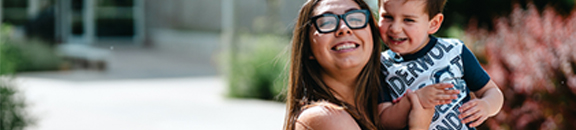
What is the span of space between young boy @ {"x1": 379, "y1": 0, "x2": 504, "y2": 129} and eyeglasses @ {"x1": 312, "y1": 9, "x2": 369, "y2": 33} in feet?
0.32

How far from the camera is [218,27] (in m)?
17.2

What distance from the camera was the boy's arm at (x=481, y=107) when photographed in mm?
1958

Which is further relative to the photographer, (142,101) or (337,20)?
(142,101)

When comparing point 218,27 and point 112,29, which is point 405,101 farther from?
point 112,29

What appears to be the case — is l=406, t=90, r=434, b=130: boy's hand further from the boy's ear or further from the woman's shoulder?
the boy's ear

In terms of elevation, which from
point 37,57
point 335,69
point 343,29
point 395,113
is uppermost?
point 343,29

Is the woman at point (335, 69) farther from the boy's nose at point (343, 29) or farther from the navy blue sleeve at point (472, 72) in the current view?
the navy blue sleeve at point (472, 72)

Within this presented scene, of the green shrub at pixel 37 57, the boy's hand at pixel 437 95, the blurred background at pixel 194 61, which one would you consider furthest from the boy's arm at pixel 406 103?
the green shrub at pixel 37 57

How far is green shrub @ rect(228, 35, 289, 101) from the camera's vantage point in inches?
365

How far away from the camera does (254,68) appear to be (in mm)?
9430

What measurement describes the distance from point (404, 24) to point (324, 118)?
1.38ft

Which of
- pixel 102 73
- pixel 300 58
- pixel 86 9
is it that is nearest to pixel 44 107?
pixel 102 73

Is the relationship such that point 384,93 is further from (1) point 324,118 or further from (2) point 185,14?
(2) point 185,14

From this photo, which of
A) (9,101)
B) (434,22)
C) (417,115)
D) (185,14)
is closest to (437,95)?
(417,115)
